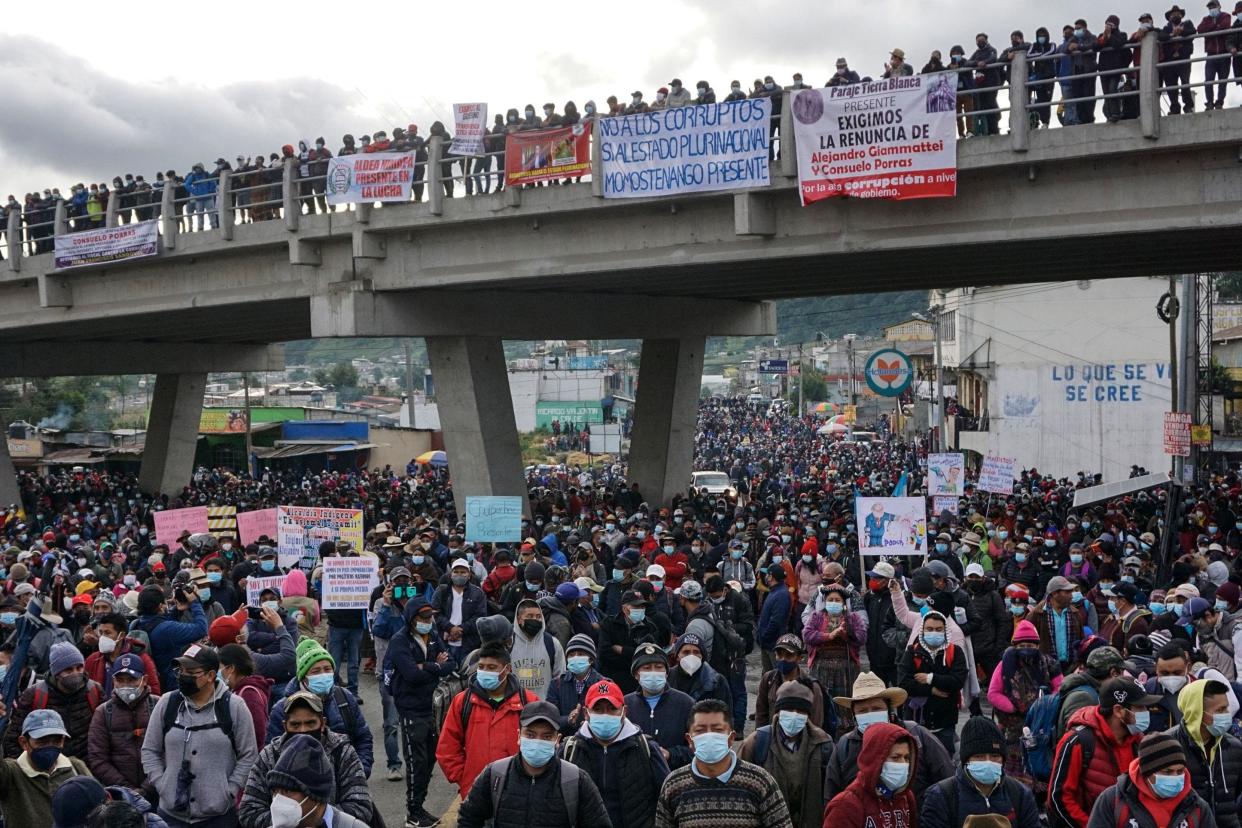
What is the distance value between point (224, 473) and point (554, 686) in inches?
1683

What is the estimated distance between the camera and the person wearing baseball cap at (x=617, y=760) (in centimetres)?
629

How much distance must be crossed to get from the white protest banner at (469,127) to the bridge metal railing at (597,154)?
19 cm

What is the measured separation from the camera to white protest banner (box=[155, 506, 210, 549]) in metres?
18.9

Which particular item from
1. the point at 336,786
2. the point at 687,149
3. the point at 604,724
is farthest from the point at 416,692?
the point at 687,149

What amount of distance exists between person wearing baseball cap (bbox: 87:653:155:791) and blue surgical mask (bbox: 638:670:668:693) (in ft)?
8.85

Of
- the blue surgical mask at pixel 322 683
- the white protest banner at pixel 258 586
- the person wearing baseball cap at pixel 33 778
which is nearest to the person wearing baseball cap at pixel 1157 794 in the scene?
the blue surgical mask at pixel 322 683

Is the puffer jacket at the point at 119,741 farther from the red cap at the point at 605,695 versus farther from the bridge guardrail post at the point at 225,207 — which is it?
the bridge guardrail post at the point at 225,207

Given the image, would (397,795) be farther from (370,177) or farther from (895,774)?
(370,177)

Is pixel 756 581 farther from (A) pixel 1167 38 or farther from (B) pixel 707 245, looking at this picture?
(A) pixel 1167 38

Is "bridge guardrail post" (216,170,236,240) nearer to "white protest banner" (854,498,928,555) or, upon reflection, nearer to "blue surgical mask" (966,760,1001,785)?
"white protest banner" (854,498,928,555)

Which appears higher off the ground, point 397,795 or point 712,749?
point 712,749

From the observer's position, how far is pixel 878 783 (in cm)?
605

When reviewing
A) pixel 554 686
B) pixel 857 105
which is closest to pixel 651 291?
pixel 857 105

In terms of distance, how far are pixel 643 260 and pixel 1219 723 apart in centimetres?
1515
